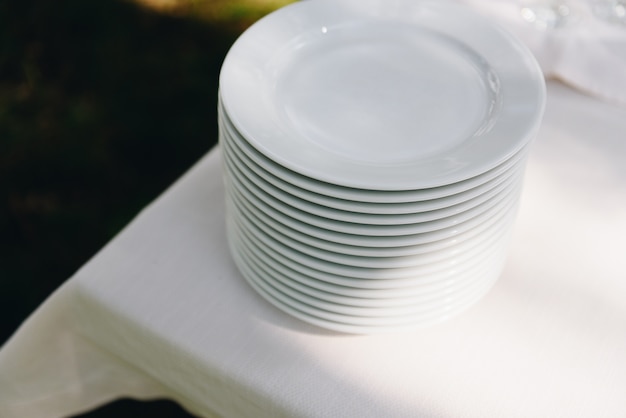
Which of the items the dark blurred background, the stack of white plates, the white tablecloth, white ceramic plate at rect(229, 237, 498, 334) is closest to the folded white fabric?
the white tablecloth

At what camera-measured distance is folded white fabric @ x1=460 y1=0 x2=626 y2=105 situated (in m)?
1.07

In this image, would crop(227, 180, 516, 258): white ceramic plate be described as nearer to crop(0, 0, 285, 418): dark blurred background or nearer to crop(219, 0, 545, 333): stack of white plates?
crop(219, 0, 545, 333): stack of white plates

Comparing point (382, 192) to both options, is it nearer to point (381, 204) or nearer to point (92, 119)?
point (381, 204)

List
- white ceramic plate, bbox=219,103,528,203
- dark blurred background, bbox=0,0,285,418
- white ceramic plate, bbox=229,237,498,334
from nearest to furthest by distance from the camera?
white ceramic plate, bbox=219,103,528,203
white ceramic plate, bbox=229,237,498,334
dark blurred background, bbox=0,0,285,418

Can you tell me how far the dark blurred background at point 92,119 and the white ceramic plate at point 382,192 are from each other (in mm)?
965

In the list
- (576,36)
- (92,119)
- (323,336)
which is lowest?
(92,119)

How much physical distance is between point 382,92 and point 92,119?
143 cm

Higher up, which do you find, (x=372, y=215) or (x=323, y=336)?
(x=372, y=215)

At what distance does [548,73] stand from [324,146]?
52 cm

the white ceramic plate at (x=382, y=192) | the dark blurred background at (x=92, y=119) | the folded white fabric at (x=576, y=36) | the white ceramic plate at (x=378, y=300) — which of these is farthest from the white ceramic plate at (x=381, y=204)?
the dark blurred background at (x=92, y=119)

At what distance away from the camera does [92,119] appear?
2.03m

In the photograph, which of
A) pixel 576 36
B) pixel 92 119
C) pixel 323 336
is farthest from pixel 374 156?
pixel 92 119

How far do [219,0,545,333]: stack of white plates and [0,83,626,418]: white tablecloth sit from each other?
37 mm

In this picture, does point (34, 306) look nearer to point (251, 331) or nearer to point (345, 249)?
point (251, 331)
